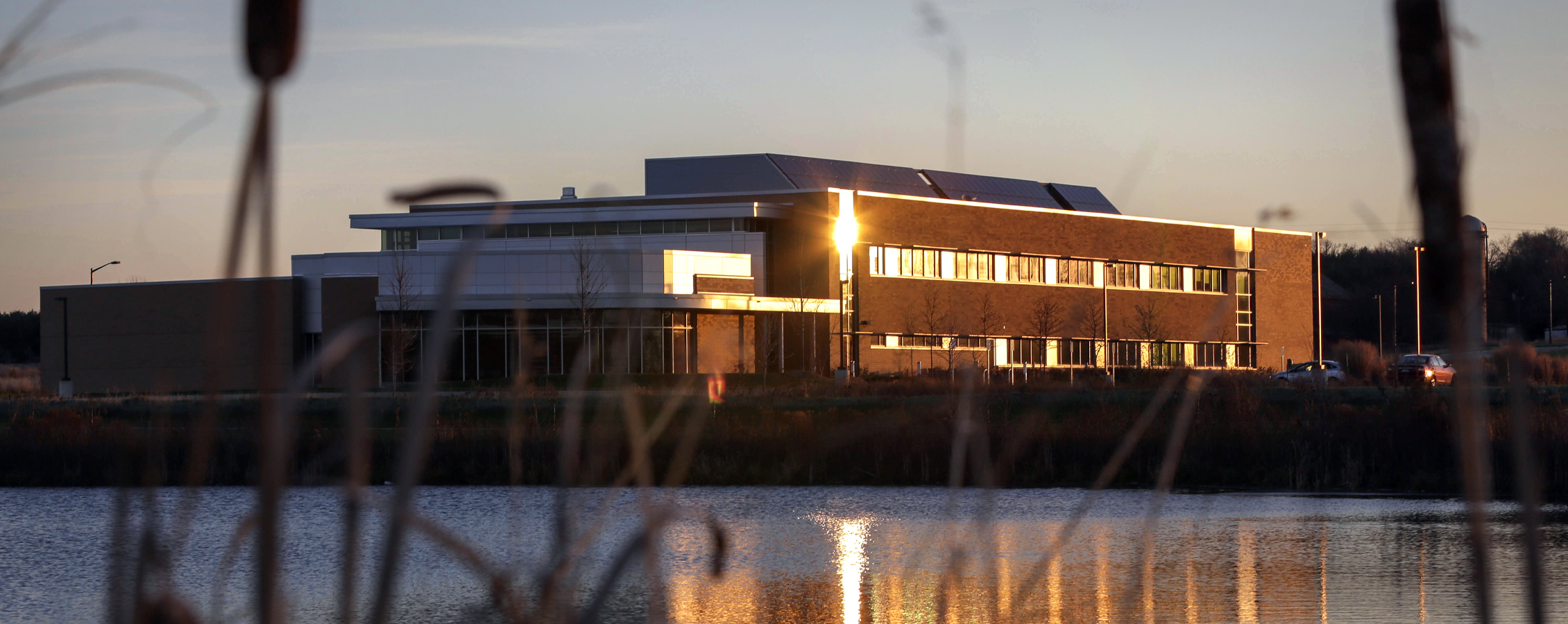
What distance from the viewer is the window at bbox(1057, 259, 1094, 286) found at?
6775cm

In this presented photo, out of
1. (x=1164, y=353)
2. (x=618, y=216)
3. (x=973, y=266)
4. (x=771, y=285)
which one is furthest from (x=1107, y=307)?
(x=618, y=216)

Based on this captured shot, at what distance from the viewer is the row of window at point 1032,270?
61125 mm

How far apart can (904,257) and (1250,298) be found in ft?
74.7

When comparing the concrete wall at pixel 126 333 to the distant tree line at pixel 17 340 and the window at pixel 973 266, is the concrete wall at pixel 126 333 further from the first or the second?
the distant tree line at pixel 17 340

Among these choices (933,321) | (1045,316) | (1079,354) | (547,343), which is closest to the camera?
(547,343)

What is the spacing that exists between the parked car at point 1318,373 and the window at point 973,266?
1337 centimetres

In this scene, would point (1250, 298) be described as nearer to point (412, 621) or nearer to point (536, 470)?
point (536, 470)

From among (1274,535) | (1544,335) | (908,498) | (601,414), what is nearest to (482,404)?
(908,498)

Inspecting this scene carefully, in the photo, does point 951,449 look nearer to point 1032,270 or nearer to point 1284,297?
point 1032,270

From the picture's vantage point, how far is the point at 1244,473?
81.8 feet

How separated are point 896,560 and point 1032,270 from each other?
51711 mm

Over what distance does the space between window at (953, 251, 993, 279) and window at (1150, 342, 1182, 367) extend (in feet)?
26.6

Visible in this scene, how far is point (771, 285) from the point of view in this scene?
60.2m

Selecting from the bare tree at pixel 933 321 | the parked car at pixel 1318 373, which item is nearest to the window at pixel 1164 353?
the parked car at pixel 1318 373
